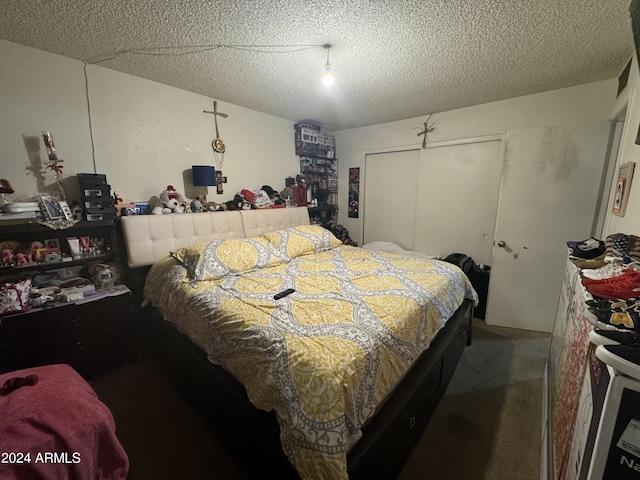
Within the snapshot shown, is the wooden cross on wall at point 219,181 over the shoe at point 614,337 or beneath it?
over

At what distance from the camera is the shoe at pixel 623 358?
0.57 meters

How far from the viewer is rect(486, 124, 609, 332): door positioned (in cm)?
245

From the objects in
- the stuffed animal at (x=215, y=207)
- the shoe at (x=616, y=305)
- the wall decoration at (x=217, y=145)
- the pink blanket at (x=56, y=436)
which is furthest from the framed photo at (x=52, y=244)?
the shoe at (x=616, y=305)

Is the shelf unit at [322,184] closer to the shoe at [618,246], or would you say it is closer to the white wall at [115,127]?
the white wall at [115,127]

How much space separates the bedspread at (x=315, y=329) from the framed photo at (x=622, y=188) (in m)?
1.08

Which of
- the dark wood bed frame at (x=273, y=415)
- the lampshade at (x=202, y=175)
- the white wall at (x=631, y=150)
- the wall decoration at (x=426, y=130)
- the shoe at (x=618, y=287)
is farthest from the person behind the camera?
the wall decoration at (x=426, y=130)

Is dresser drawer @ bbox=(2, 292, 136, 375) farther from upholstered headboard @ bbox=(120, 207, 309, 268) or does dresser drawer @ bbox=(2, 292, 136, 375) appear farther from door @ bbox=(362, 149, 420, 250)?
door @ bbox=(362, 149, 420, 250)

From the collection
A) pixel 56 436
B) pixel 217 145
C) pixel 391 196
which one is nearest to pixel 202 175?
pixel 217 145

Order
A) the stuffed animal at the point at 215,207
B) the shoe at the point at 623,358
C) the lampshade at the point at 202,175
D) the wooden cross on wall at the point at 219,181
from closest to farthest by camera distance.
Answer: the shoe at the point at 623,358
the lampshade at the point at 202,175
the stuffed animal at the point at 215,207
the wooden cross on wall at the point at 219,181

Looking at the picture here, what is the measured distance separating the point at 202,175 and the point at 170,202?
41 centimetres

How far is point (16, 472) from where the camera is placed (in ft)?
2.54

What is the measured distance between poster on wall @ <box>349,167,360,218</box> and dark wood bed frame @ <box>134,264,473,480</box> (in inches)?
96.7

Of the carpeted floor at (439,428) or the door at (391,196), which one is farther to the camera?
the door at (391,196)

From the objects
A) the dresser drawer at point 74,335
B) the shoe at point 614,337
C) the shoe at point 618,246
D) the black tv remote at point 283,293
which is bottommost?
the dresser drawer at point 74,335
